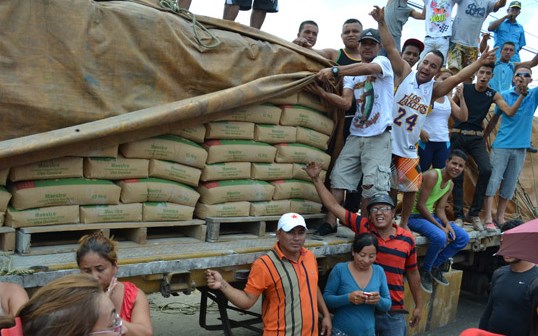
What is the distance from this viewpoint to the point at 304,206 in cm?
491

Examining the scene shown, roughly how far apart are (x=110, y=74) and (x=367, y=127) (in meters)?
2.37

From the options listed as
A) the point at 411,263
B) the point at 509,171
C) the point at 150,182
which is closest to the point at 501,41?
the point at 509,171

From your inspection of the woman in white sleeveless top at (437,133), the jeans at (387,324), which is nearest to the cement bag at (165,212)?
the jeans at (387,324)

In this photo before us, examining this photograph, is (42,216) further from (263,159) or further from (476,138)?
(476,138)

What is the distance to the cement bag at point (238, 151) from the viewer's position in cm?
420

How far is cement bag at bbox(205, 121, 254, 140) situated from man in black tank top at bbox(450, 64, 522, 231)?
3.41 metres

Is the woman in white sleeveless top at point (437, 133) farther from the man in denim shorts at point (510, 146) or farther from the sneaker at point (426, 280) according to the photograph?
the sneaker at point (426, 280)

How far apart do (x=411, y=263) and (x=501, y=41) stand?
5.68 meters

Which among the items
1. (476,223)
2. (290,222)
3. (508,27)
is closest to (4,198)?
(290,222)

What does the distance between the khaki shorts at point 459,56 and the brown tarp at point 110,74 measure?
423 cm

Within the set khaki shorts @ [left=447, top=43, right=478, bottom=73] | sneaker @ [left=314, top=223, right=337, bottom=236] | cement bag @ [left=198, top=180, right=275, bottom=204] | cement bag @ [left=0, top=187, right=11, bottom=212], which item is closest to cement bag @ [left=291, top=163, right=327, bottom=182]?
cement bag @ [left=198, top=180, right=275, bottom=204]

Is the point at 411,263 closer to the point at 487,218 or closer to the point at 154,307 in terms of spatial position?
the point at 487,218

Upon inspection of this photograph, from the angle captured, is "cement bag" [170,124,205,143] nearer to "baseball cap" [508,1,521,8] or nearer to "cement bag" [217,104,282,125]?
"cement bag" [217,104,282,125]

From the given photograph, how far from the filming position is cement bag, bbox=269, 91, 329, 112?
4609 millimetres
